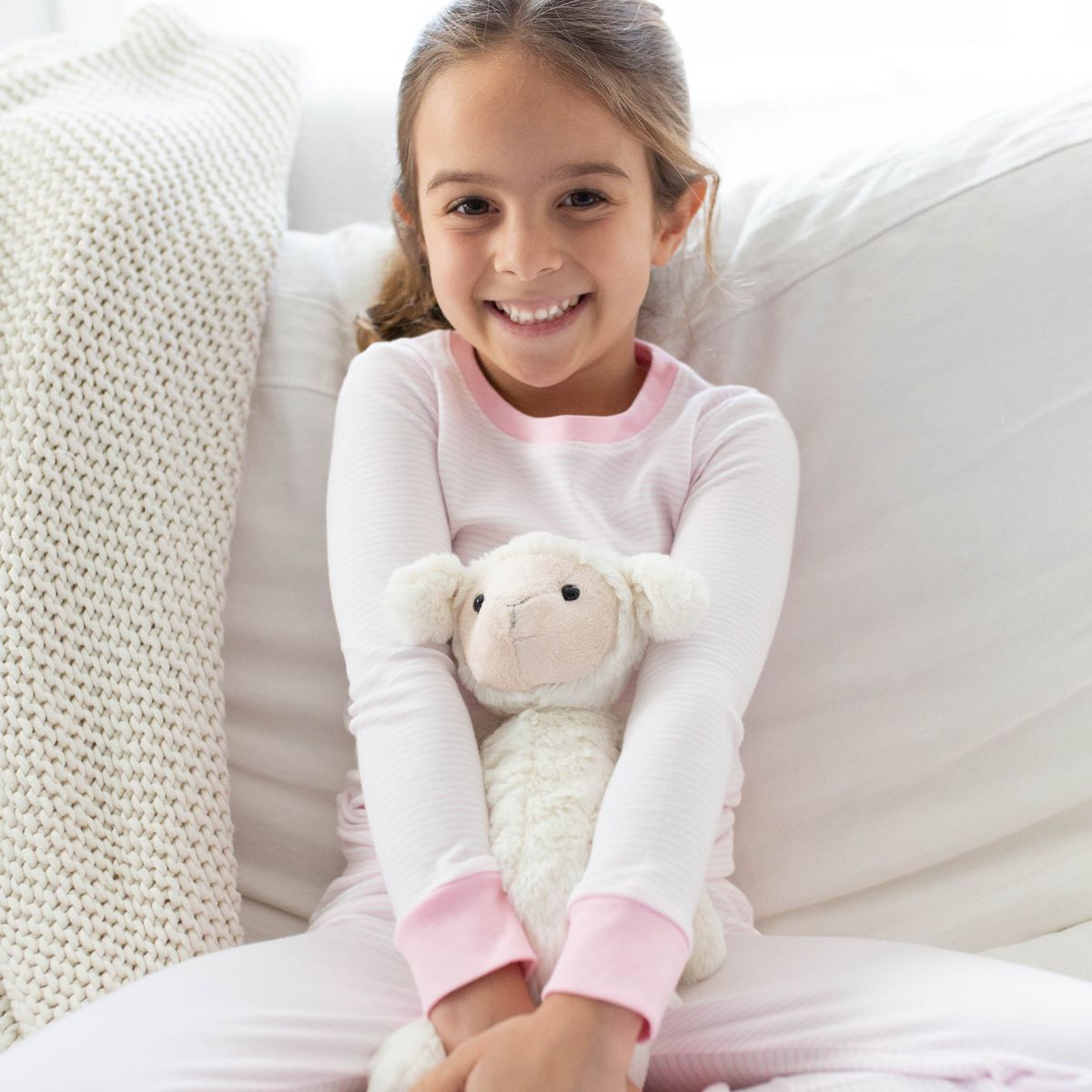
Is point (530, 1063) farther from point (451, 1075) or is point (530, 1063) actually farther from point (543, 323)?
point (543, 323)

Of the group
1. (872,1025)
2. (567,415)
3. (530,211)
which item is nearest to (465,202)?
(530,211)

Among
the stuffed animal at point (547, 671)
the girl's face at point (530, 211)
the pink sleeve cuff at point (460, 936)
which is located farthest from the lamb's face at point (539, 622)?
the girl's face at point (530, 211)

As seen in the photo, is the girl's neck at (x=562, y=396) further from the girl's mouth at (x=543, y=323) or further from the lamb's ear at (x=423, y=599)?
the lamb's ear at (x=423, y=599)

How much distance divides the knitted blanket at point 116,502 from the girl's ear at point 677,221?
1.23 feet

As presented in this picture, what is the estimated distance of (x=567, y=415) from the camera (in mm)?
1043

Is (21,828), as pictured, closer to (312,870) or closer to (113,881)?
(113,881)

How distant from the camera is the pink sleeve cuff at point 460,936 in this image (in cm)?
75

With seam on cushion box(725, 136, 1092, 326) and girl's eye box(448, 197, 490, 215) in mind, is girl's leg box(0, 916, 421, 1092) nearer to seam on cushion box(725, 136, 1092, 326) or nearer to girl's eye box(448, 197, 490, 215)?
girl's eye box(448, 197, 490, 215)

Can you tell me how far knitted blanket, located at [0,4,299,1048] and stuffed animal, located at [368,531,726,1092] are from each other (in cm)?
23

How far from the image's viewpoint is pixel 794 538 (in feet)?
3.62

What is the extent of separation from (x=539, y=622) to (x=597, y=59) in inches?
17.8

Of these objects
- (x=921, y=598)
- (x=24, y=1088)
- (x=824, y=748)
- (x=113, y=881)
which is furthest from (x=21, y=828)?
(x=921, y=598)

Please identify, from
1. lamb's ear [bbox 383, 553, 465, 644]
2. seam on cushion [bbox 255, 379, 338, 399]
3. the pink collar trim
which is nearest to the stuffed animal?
lamb's ear [bbox 383, 553, 465, 644]

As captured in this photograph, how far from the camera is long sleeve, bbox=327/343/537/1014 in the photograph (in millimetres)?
767
